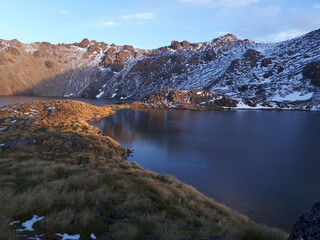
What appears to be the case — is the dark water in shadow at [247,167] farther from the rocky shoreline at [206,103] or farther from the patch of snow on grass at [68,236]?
the rocky shoreline at [206,103]

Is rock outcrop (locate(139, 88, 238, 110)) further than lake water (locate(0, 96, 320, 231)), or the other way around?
rock outcrop (locate(139, 88, 238, 110))

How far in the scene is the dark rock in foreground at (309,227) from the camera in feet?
16.4

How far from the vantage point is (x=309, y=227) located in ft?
17.0

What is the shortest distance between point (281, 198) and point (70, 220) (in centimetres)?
2043

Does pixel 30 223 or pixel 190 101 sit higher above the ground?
pixel 190 101

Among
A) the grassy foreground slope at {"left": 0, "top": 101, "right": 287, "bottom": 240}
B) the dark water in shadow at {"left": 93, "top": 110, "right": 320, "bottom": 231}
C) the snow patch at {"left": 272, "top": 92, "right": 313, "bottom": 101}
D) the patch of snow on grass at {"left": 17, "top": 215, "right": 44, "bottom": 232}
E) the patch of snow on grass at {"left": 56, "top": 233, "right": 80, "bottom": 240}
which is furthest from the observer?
the snow patch at {"left": 272, "top": 92, "right": 313, "bottom": 101}

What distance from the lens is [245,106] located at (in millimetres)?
154750

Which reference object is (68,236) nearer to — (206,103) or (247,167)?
(247,167)

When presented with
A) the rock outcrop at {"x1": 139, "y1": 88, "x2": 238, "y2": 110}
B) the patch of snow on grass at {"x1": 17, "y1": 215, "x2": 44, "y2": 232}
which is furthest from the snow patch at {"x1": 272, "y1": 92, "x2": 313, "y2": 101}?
the patch of snow on grass at {"x1": 17, "y1": 215, "x2": 44, "y2": 232}

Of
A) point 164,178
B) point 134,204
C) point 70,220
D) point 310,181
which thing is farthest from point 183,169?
point 70,220

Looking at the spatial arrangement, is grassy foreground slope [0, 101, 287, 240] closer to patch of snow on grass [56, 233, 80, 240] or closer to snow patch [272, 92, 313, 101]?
patch of snow on grass [56, 233, 80, 240]

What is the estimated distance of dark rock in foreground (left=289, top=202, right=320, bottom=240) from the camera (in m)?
5.01

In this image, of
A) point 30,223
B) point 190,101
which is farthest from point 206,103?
point 30,223

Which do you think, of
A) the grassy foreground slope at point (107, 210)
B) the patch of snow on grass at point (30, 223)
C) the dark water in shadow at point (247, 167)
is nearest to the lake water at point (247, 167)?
the dark water in shadow at point (247, 167)
